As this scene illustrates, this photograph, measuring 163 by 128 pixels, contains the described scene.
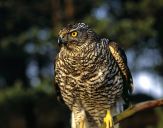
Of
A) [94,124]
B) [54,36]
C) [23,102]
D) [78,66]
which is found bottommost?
[94,124]

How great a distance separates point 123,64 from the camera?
706 cm

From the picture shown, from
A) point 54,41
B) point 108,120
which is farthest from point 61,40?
point 54,41

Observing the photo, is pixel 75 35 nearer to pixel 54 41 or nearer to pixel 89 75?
pixel 89 75

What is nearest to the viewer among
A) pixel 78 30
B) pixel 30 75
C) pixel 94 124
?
pixel 78 30

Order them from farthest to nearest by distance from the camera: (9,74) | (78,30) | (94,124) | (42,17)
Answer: (9,74)
(42,17)
(94,124)
(78,30)

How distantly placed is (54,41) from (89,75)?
1180 centimetres

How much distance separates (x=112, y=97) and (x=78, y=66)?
2.16 ft

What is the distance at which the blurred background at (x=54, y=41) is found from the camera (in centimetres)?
1827

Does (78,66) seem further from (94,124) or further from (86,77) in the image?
(94,124)

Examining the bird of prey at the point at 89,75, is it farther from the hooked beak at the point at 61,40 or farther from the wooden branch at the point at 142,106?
the wooden branch at the point at 142,106

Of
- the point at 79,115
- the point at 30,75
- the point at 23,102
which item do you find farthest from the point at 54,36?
the point at 79,115

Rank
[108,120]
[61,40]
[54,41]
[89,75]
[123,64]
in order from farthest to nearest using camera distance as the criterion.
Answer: [54,41] < [123,64] < [108,120] < [89,75] < [61,40]

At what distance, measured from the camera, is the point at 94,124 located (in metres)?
7.42

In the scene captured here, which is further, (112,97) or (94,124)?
(94,124)
